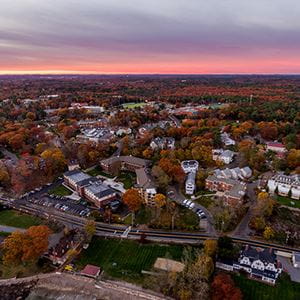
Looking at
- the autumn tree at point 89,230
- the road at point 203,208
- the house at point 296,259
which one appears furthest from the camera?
the road at point 203,208

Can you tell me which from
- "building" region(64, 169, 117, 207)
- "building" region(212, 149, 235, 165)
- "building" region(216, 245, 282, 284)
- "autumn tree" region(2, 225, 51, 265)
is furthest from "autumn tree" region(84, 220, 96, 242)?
"building" region(212, 149, 235, 165)

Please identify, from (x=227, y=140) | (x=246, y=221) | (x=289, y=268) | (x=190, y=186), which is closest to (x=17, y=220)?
(x=190, y=186)

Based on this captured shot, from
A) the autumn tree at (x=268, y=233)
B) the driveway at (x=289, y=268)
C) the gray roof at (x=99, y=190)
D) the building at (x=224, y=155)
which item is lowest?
the driveway at (x=289, y=268)

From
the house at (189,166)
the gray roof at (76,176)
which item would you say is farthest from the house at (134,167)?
the house at (189,166)

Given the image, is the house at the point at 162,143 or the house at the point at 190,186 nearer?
the house at the point at 190,186

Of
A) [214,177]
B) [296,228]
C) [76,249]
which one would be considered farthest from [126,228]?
[296,228]

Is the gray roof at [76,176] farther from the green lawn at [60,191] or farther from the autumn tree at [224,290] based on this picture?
the autumn tree at [224,290]

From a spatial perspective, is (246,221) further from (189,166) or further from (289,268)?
(189,166)

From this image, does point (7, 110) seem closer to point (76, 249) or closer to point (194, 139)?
point (194, 139)
